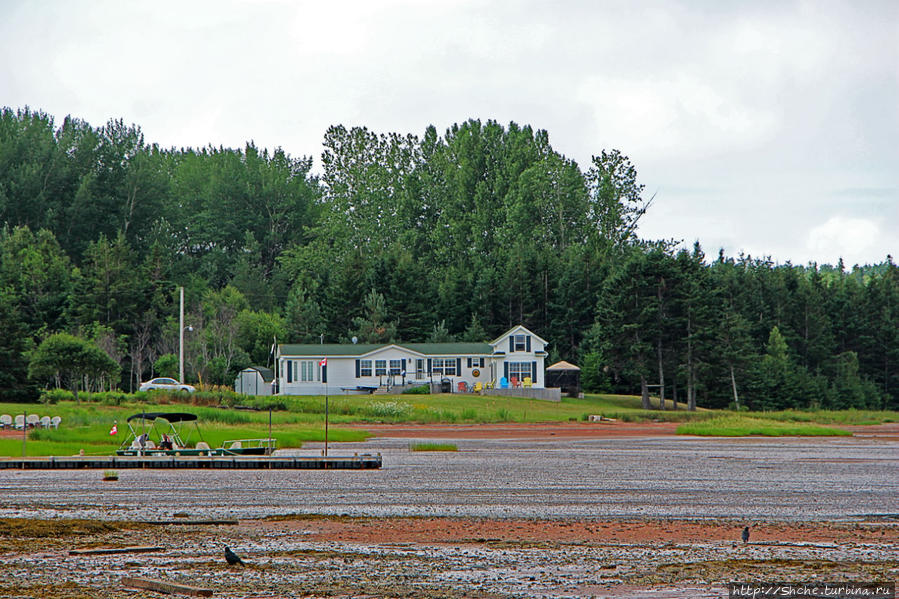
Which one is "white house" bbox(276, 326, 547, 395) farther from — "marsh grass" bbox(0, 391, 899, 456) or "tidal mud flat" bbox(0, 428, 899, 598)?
"tidal mud flat" bbox(0, 428, 899, 598)

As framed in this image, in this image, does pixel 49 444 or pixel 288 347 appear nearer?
pixel 49 444

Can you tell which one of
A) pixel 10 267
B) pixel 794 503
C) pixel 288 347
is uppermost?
pixel 10 267

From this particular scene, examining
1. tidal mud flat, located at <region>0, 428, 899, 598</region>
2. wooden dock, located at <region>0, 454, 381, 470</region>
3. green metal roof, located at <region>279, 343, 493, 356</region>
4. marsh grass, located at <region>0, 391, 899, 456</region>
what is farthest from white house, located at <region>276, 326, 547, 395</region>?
wooden dock, located at <region>0, 454, 381, 470</region>

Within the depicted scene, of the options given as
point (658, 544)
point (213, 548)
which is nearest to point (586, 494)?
point (658, 544)

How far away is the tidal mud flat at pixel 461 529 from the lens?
554 inches

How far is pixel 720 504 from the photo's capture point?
74.6 ft

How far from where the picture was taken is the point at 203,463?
30297 millimetres

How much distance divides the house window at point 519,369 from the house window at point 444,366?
4266 mm

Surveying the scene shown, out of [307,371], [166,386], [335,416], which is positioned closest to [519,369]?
[307,371]

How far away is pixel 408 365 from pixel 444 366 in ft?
8.92

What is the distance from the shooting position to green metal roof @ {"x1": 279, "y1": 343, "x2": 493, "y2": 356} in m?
76.4

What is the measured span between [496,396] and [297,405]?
1822 cm

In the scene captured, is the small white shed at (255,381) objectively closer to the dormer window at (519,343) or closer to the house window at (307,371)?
the house window at (307,371)

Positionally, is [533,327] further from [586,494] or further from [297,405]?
[586,494]
